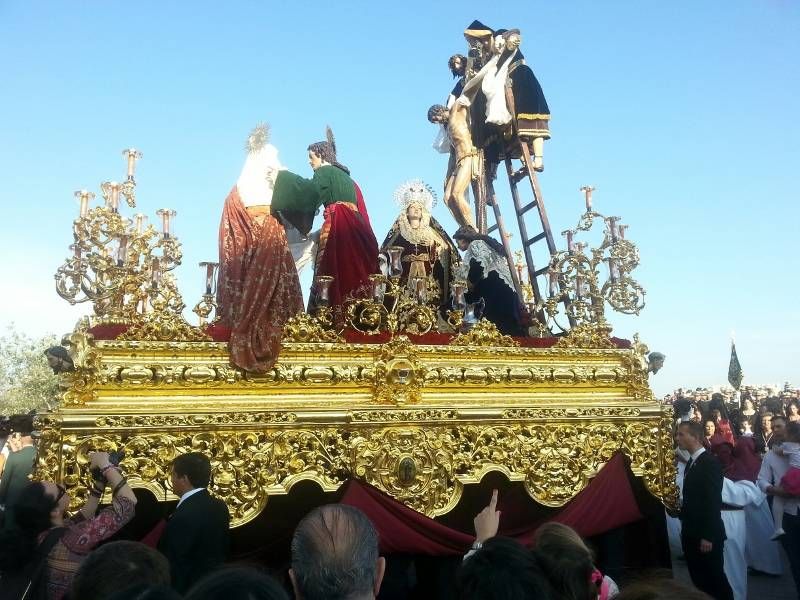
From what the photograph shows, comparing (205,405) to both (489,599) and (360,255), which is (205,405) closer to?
(360,255)

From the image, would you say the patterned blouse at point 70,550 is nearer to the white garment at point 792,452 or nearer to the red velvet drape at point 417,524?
the red velvet drape at point 417,524

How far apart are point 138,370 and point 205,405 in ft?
1.83

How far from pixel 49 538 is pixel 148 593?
2.06 meters

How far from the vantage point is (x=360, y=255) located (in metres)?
6.80

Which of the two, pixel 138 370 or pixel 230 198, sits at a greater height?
pixel 230 198

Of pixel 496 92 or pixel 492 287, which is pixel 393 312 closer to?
pixel 492 287

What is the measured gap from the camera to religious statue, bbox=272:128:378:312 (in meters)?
6.28

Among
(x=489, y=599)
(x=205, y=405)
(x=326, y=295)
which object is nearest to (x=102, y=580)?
(x=489, y=599)

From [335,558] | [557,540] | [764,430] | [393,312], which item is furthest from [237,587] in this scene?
[764,430]

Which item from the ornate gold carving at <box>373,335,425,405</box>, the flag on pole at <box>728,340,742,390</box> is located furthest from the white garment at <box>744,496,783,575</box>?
the flag on pole at <box>728,340,742,390</box>

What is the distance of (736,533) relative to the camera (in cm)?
669

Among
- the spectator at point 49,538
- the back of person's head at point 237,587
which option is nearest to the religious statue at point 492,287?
the spectator at point 49,538

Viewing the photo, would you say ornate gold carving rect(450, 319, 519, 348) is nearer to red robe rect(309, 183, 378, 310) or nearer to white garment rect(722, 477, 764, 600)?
red robe rect(309, 183, 378, 310)

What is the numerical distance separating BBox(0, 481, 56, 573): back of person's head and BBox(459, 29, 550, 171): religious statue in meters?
7.39
